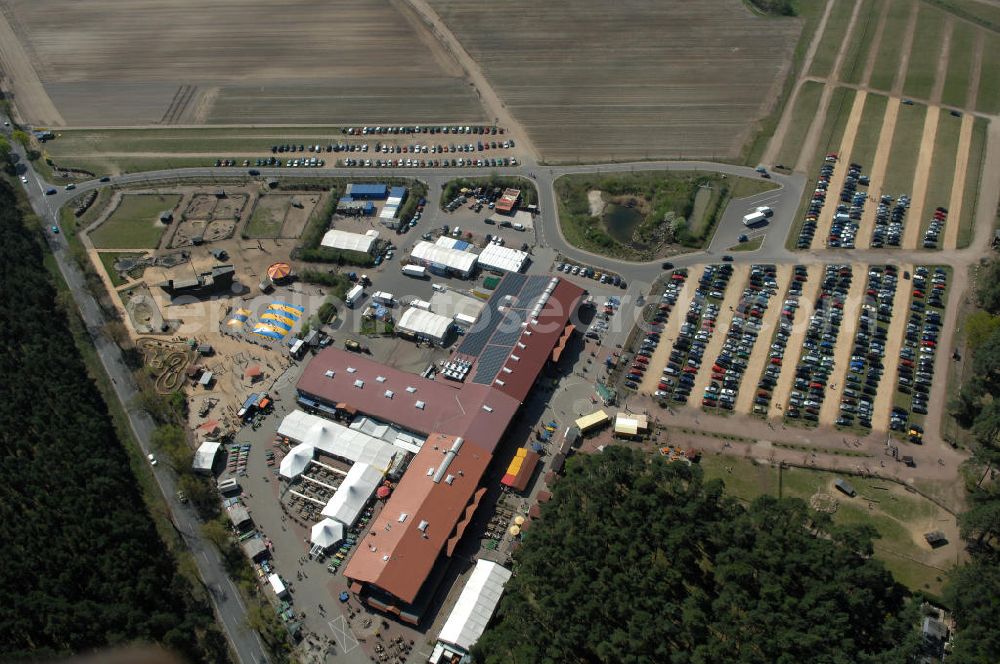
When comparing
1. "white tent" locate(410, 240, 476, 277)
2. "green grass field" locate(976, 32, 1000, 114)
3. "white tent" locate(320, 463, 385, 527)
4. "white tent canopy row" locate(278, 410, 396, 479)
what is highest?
"green grass field" locate(976, 32, 1000, 114)

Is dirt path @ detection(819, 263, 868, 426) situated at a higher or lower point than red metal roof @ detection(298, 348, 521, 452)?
higher

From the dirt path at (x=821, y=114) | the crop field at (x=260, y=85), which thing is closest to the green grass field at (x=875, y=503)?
the dirt path at (x=821, y=114)

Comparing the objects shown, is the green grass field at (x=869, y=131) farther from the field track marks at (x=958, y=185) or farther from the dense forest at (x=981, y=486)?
the dense forest at (x=981, y=486)

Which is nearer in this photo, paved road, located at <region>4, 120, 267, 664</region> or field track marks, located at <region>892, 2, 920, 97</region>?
paved road, located at <region>4, 120, 267, 664</region>

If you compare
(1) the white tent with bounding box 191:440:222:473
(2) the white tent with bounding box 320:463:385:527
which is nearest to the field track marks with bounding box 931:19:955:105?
(2) the white tent with bounding box 320:463:385:527

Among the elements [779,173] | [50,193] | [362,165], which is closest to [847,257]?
[779,173]

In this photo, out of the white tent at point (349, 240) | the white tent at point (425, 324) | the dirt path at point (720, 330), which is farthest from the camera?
the white tent at point (349, 240)

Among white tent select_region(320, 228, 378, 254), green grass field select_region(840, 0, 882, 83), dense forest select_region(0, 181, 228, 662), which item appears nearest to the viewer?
dense forest select_region(0, 181, 228, 662)

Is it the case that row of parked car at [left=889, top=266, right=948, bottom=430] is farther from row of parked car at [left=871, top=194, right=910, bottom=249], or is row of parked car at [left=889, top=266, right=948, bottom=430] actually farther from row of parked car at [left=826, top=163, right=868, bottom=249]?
row of parked car at [left=826, top=163, right=868, bottom=249]
